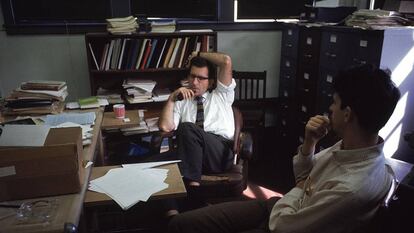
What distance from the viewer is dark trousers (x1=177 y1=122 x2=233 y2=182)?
215cm

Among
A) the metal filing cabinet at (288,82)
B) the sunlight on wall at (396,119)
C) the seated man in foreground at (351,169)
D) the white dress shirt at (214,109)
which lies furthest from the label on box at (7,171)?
the metal filing cabinet at (288,82)

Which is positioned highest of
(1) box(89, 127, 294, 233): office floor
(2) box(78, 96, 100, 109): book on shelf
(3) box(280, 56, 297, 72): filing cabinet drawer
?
(3) box(280, 56, 297, 72): filing cabinet drawer

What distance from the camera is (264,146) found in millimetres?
3746

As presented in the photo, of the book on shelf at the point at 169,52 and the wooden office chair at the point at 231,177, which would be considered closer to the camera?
the wooden office chair at the point at 231,177

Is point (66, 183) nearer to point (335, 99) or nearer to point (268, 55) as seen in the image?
point (335, 99)

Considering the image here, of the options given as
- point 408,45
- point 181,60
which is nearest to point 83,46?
point 181,60

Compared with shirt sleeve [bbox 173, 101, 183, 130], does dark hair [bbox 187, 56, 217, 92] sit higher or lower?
higher

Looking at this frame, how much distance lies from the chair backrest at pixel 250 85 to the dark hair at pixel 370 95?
226 centimetres

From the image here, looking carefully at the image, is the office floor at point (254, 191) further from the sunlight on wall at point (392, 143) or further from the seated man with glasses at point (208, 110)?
the sunlight on wall at point (392, 143)

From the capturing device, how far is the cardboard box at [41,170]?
1179 mm

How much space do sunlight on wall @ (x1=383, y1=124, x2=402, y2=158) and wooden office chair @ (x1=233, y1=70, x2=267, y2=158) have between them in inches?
47.2

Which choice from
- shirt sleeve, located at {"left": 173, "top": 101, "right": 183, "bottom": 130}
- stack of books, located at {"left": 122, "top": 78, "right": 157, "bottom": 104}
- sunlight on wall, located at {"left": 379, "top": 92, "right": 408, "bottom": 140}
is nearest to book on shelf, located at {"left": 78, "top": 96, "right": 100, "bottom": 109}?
stack of books, located at {"left": 122, "top": 78, "right": 157, "bottom": 104}

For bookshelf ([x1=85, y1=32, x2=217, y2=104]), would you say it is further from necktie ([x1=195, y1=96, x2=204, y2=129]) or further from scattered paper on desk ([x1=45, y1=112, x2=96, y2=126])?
scattered paper on desk ([x1=45, y1=112, x2=96, y2=126])

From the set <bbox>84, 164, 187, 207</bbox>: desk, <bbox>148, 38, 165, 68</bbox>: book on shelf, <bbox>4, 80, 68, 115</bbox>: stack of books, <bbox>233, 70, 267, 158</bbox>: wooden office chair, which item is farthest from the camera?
<bbox>233, 70, 267, 158</bbox>: wooden office chair
